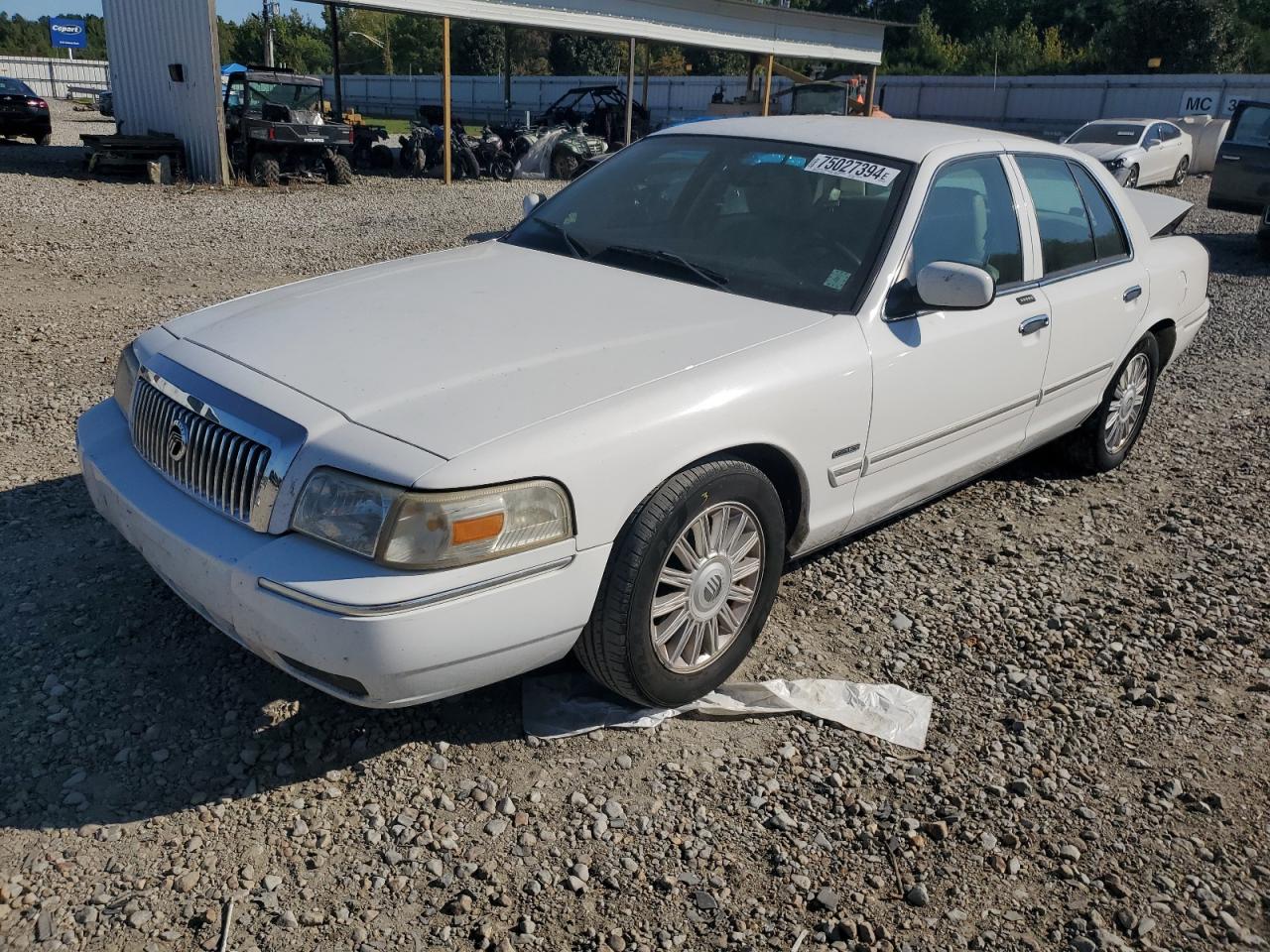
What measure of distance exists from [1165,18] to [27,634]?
49203mm

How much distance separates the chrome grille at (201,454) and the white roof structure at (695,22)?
1528 centimetres

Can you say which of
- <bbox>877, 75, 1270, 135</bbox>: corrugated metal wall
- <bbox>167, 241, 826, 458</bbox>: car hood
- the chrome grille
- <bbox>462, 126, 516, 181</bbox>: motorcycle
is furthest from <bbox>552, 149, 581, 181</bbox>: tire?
<bbox>877, 75, 1270, 135</bbox>: corrugated metal wall

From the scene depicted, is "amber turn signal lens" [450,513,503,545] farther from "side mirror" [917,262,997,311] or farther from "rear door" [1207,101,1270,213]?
"rear door" [1207,101,1270,213]

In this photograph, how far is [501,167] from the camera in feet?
65.7

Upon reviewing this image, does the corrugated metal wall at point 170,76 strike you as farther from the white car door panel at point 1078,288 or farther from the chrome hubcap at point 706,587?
the chrome hubcap at point 706,587

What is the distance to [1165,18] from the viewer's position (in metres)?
→ 42.1

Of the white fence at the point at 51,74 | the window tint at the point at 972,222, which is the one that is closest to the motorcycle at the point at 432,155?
the window tint at the point at 972,222

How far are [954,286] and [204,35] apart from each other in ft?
52.9

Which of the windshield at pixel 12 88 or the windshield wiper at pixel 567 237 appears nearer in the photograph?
Answer: the windshield wiper at pixel 567 237

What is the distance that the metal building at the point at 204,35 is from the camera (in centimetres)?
1638

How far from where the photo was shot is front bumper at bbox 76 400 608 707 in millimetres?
2402

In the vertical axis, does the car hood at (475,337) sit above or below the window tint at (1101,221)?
below

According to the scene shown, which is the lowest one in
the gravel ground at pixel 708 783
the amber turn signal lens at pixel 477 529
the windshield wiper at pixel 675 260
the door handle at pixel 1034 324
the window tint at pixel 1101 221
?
the gravel ground at pixel 708 783

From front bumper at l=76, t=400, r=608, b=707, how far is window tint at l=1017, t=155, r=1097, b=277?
2.66 m
